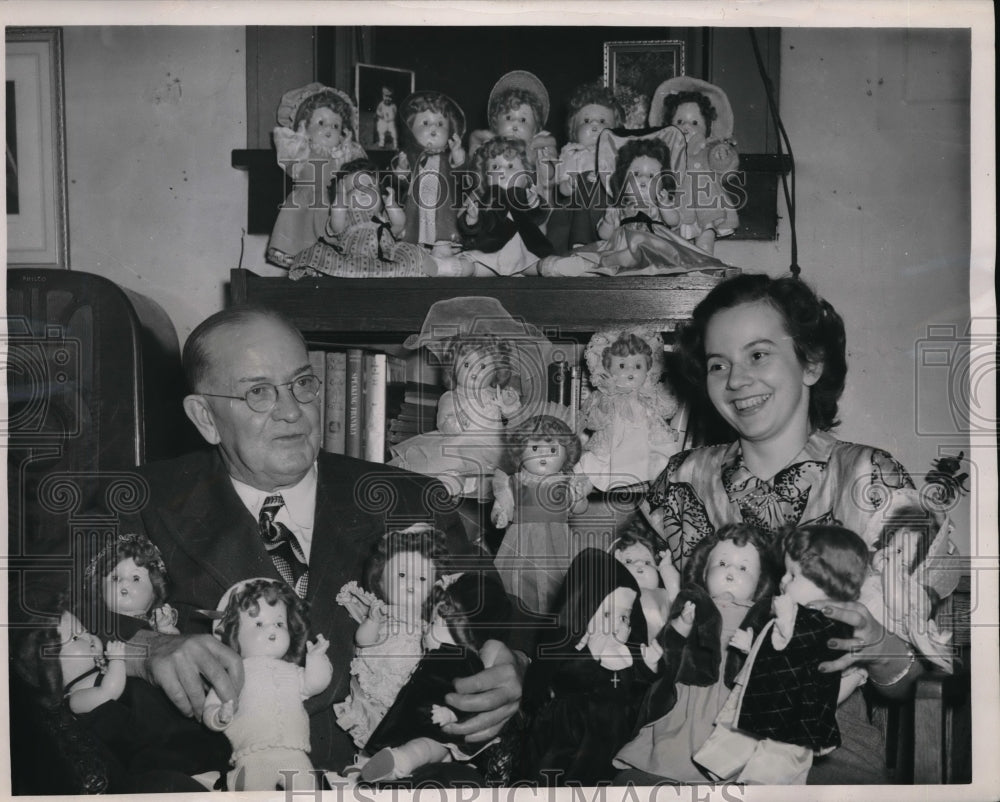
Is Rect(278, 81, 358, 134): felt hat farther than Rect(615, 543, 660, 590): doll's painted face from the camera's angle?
Yes

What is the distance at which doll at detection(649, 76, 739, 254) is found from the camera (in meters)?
1.74

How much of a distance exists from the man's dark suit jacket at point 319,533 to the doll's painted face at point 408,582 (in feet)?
0.17

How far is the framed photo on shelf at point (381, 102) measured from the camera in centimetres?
183

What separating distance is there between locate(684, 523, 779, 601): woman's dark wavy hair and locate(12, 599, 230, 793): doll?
0.74m

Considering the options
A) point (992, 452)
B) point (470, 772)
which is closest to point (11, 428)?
point (470, 772)

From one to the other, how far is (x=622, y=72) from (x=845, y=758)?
1156mm

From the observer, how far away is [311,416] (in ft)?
5.38

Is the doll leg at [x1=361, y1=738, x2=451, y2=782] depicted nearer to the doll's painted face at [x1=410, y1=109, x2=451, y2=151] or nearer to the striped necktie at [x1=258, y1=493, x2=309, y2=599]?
the striped necktie at [x1=258, y1=493, x2=309, y2=599]

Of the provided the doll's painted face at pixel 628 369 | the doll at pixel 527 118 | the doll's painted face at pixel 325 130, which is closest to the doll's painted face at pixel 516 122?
the doll at pixel 527 118

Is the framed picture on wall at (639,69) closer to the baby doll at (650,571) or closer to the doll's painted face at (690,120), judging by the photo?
the doll's painted face at (690,120)

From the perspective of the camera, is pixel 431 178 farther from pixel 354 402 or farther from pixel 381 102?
pixel 354 402

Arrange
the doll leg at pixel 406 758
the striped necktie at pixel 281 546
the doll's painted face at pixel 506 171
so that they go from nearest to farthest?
the doll leg at pixel 406 758, the striped necktie at pixel 281 546, the doll's painted face at pixel 506 171

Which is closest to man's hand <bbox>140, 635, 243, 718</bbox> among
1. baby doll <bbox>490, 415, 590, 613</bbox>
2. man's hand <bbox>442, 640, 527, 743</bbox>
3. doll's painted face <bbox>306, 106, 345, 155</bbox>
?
man's hand <bbox>442, 640, 527, 743</bbox>

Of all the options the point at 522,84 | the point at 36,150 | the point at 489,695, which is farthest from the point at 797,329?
the point at 36,150
